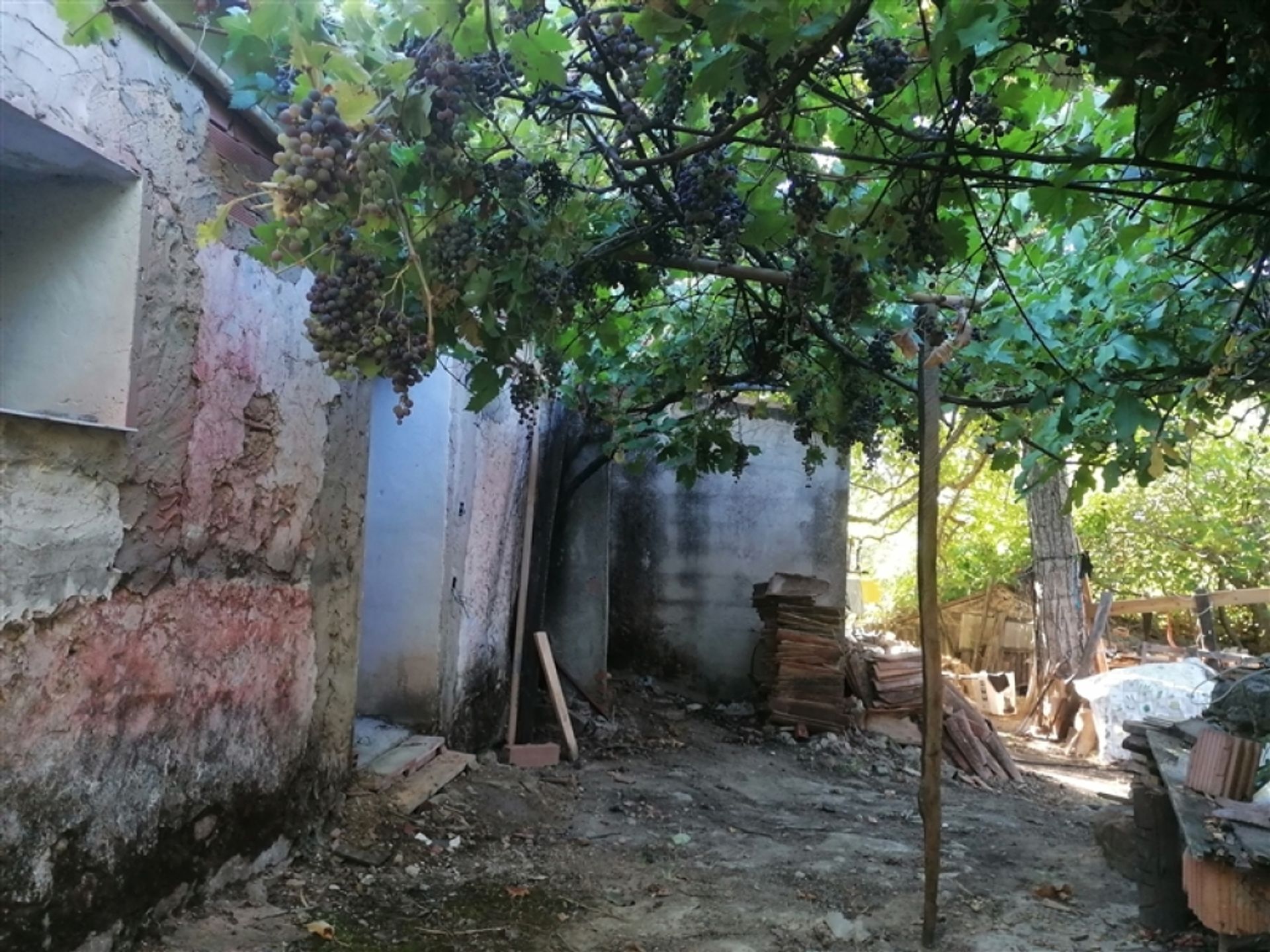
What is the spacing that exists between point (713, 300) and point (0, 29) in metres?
3.77

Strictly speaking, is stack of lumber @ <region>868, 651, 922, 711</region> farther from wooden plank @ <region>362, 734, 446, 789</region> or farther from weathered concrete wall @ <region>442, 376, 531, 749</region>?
wooden plank @ <region>362, 734, 446, 789</region>

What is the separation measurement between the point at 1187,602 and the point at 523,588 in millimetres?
8150

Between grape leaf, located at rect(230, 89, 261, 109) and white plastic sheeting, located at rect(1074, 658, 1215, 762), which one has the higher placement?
grape leaf, located at rect(230, 89, 261, 109)

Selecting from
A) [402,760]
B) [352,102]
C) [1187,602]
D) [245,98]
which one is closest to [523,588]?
[402,760]

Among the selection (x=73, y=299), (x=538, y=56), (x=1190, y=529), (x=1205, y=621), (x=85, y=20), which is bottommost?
(x=1205, y=621)

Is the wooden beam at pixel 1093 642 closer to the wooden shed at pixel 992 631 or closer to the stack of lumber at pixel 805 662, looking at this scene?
the stack of lumber at pixel 805 662

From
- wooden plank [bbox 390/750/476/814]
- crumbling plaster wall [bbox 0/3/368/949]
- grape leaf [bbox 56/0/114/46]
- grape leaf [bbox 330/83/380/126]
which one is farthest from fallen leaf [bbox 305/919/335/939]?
grape leaf [bbox 56/0/114/46]

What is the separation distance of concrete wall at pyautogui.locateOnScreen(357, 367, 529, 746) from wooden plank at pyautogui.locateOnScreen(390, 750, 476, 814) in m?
0.29

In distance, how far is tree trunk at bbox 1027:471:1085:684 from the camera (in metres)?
10.5

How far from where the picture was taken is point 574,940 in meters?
3.57

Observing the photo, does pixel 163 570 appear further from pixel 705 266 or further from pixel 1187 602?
pixel 1187 602

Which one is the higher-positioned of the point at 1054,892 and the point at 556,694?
the point at 556,694

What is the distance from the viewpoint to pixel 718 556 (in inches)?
366

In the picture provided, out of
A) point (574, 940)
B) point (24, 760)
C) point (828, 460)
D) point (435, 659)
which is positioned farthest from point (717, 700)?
point (24, 760)
